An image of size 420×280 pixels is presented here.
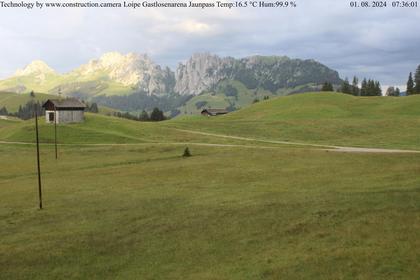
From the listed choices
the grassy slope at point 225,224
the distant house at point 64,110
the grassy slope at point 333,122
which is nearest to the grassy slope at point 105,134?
the distant house at point 64,110

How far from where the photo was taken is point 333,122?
126812mm

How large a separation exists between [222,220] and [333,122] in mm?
102473

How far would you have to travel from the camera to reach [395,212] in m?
28.1

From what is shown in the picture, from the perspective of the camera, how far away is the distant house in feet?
406

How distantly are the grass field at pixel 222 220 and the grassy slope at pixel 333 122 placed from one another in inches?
1653

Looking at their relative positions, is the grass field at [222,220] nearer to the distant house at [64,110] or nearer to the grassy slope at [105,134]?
the grassy slope at [105,134]

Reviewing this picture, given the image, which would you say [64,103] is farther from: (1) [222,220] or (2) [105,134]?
(1) [222,220]

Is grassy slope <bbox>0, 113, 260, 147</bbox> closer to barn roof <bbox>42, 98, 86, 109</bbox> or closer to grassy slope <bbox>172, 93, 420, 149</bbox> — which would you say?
barn roof <bbox>42, 98, 86, 109</bbox>

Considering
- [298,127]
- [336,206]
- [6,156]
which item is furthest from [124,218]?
[298,127]

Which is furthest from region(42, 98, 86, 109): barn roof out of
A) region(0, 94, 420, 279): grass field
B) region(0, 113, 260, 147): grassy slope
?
region(0, 94, 420, 279): grass field

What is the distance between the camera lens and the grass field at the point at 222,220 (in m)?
22.8

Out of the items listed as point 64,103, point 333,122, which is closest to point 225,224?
point 333,122

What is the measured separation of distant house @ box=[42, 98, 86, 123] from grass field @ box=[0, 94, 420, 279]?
208 ft

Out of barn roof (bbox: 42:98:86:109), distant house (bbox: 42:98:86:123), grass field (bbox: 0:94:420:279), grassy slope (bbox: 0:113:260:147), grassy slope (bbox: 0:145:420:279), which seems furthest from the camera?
distant house (bbox: 42:98:86:123)
